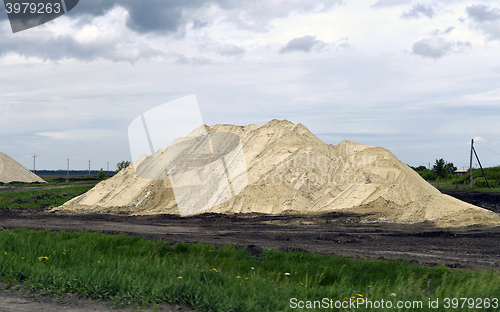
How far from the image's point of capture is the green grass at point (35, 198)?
31.5 m

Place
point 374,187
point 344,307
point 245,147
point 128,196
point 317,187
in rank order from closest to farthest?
point 344,307
point 374,187
point 317,187
point 128,196
point 245,147

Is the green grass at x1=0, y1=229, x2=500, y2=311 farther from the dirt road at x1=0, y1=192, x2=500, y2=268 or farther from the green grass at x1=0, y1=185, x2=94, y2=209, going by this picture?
the green grass at x1=0, y1=185, x2=94, y2=209

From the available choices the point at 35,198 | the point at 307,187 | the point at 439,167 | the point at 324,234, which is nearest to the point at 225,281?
the point at 324,234

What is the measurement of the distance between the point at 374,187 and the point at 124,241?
1796 cm

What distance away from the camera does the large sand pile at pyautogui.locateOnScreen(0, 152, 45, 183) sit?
6083 cm

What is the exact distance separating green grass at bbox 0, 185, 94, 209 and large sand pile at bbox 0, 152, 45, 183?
31.2 meters

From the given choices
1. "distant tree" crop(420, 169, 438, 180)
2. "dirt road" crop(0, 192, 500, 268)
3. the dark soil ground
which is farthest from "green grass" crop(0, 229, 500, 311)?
"distant tree" crop(420, 169, 438, 180)

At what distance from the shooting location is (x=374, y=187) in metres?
25.7

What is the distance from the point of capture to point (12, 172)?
62625 millimetres

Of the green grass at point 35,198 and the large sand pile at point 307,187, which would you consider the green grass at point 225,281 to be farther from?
the green grass at point 35,198

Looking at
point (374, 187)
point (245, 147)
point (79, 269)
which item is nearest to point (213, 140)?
point (245, 147)

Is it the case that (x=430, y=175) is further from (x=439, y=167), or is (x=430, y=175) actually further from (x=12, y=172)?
(x=12, y=172)

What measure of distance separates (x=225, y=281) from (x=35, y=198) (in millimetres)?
32551

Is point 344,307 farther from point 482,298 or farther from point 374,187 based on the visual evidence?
point 374,187
